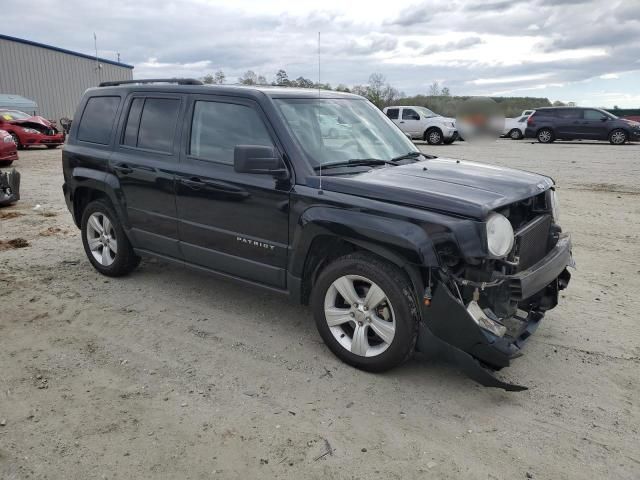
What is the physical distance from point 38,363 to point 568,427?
3.47 meters

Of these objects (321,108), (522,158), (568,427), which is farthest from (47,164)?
(568,427)

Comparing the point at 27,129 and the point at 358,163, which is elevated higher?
the point at 27,129

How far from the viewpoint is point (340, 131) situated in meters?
4.22

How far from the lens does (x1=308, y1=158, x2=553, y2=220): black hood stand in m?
3.20

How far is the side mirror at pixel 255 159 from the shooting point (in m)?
3.61

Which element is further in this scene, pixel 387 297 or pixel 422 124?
pixel 422 124

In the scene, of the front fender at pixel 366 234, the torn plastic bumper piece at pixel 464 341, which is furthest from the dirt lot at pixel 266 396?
the front fender at pixel 366 234

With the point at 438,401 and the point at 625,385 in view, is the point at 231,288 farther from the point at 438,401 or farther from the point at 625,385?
the point at 625,385

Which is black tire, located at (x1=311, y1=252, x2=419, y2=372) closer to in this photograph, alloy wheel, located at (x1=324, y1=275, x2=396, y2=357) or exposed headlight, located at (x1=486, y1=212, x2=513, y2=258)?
alloy wheel, located at (x1=324, y1=275, x2=396, y2=357)

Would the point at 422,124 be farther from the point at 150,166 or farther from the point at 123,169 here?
the point at 150,166

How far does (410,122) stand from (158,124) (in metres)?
20.2

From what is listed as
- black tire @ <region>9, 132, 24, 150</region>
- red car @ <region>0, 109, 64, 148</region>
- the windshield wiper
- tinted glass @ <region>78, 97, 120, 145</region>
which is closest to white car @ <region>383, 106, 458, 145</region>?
red car @ <region>0, 109, 64, 148</region>

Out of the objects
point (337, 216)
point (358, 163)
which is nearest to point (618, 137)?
point (358, 163)

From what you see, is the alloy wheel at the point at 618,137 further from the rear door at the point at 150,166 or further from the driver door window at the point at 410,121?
the rear door at the point at 150,166
